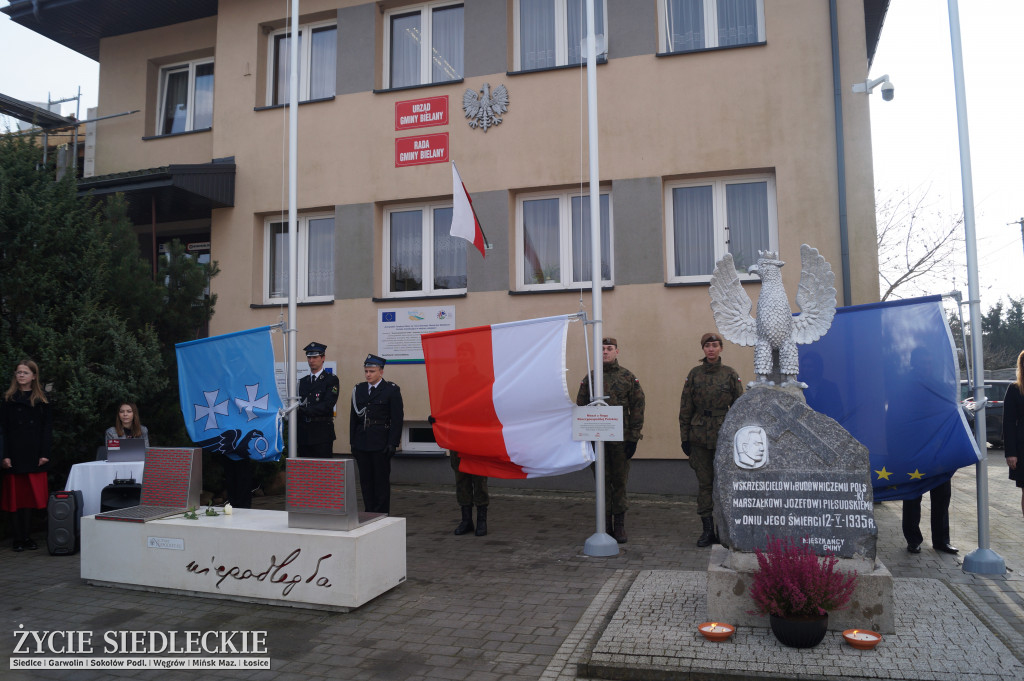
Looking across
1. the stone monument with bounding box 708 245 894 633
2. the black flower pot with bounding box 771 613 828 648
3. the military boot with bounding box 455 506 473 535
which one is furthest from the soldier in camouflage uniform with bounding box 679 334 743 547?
the black flower pot with bounding box 771 613 828 648

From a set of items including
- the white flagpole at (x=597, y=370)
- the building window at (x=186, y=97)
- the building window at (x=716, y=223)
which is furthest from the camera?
the building window at (x=186, y=97)

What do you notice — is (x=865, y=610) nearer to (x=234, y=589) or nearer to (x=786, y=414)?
(x=786, y=414)

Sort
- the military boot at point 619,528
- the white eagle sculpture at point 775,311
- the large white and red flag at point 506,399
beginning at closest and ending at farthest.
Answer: the white eagle sculpture at point 775,311
the large white and red flag at point 506,399
the military boot at point 619,528

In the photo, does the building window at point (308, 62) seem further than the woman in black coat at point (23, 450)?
Yes

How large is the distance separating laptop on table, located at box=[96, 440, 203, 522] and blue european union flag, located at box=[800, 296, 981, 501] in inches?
211

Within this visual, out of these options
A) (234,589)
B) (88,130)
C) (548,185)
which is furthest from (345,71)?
(234,589)

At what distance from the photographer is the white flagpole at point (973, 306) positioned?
5879mm

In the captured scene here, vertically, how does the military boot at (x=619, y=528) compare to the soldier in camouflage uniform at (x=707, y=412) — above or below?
below

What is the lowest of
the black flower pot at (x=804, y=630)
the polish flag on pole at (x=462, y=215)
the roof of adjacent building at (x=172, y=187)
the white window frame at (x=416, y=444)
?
the black flower pot at (x=804, y=630)

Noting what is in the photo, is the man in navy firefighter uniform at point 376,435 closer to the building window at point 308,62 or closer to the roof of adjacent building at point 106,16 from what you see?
the building window at point 308,62

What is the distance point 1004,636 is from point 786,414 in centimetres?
174

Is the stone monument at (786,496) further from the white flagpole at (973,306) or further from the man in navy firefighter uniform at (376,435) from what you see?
the man in navy firefighter uniform at (376,435)

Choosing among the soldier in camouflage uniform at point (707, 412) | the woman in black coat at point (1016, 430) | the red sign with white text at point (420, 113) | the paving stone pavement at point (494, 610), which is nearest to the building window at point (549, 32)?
the red sign with white text at point (420, 113)

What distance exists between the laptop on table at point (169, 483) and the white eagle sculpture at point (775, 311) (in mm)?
4567
